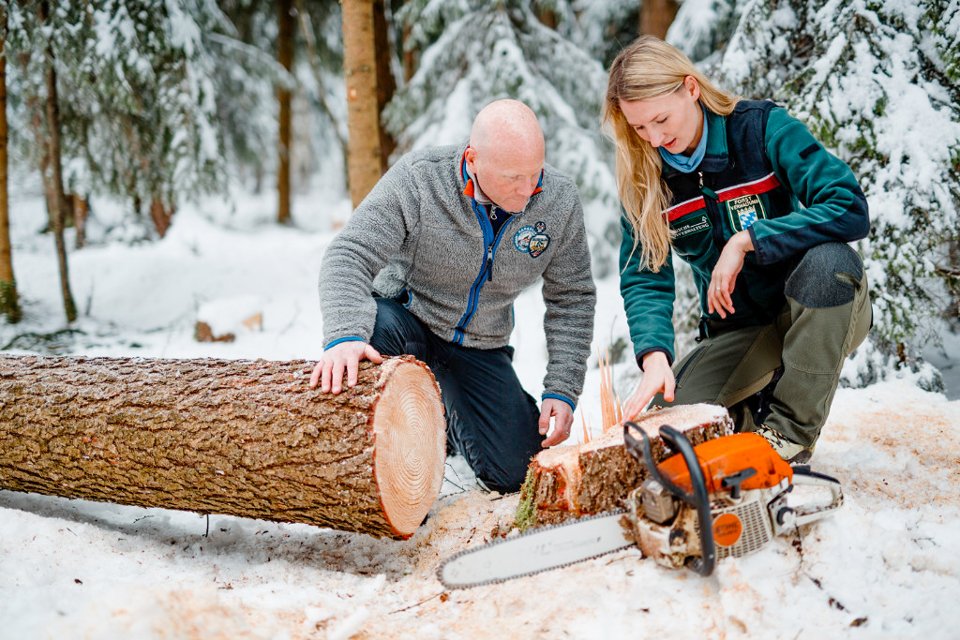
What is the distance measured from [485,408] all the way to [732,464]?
4.64ft

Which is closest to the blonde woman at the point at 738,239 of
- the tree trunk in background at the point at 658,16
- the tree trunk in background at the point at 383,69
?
the tree trunk in background at the point at 658,16

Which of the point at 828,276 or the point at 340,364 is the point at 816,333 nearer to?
the point at 828,276

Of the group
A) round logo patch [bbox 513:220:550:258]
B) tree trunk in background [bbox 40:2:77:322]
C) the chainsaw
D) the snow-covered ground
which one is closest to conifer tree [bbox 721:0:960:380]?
the snow-covered ground

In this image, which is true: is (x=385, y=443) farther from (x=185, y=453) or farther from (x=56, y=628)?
(x=56, y=628)

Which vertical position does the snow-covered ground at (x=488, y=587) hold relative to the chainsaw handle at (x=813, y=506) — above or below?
below

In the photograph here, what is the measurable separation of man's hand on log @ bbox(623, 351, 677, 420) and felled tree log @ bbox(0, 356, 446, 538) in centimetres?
67

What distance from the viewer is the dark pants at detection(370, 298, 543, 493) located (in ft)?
9.10

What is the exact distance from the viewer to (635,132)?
7.96 ft

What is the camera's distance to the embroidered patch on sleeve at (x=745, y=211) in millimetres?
2338

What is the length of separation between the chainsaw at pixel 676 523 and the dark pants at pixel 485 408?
3.52 feet

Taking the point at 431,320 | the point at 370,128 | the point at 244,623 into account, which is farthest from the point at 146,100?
the point at 244,623

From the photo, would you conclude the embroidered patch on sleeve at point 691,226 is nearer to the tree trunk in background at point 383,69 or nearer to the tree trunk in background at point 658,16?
the tree trunk in background at point 658,16

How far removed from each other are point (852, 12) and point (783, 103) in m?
0.52

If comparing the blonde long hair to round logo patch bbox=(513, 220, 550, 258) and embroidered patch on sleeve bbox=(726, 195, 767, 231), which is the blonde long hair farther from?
round logo patch bbox=(513, 220, 550, 258)
